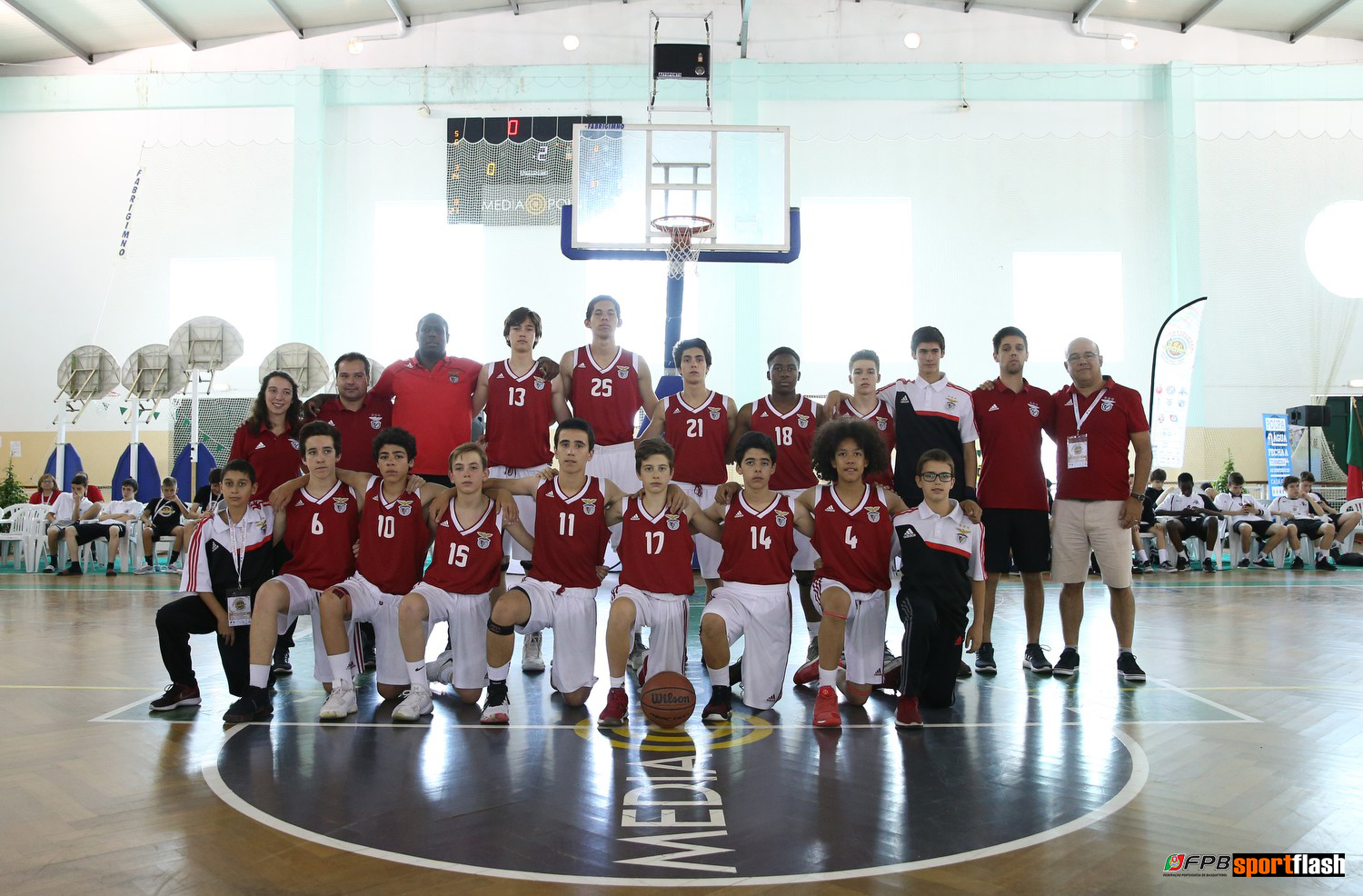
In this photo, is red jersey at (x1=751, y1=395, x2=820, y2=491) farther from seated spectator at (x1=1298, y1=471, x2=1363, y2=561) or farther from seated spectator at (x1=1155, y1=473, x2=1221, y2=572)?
seated spectator at (x1=1298, y1=471, x2=1363, y2=561)

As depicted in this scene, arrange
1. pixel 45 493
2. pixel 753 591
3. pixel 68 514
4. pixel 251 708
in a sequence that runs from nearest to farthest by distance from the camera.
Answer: pixel 251 708, pixel 753 591, pixel 68 514, pixel 45 493

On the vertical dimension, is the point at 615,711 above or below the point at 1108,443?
below

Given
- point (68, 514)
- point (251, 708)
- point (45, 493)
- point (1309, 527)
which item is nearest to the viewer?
point (251, 708)

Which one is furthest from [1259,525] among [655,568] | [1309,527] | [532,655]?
[655,568]

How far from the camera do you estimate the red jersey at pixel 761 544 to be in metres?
4.61

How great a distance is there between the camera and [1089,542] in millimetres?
5379

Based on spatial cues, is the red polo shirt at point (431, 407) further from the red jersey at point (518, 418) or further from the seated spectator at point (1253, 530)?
the seated spectator at point (1253, 530)

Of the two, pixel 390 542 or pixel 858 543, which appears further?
pixel 390 542

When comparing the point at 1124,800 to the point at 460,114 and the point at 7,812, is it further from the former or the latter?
the point at 460,114

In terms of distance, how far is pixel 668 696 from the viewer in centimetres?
414

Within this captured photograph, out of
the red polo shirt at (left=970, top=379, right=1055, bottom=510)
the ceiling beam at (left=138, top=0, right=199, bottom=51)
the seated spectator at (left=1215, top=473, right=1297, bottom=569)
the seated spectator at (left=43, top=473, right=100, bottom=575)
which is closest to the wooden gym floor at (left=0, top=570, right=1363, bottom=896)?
the red polo shirt at (left=970, top=379, right=1055, bottom=510)

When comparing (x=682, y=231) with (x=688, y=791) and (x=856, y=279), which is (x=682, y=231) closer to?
(x=856, y=279)

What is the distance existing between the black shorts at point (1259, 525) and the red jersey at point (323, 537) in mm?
12017

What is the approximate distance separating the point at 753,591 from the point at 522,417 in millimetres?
1857
